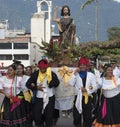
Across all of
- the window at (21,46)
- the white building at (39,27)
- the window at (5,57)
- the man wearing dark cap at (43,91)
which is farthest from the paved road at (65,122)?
the white building at (39,27)

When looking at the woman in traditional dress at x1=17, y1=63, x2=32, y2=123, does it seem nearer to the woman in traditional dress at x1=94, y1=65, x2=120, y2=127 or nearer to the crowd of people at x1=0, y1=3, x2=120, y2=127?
the crowd of people at x1=0, y1=3, x2=120, y2=127

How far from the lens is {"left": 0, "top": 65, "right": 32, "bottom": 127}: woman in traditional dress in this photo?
36.3 feet

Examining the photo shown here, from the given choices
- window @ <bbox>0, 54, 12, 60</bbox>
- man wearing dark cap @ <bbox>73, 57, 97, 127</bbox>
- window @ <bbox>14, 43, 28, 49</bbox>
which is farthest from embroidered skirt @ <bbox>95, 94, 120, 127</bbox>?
window @ <bbox>0, 54, 12, 60</bbox>

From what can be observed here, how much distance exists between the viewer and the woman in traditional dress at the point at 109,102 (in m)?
11.0

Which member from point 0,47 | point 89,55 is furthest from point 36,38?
point 89,55

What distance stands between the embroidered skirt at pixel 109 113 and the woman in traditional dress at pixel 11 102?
167 centimetres

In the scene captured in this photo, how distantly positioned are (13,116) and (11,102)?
31 centimetres

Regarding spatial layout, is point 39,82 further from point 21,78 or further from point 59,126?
point 59,126

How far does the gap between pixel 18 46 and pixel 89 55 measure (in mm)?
85025

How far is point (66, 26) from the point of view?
1394 centimetres

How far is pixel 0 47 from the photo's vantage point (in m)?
99.4

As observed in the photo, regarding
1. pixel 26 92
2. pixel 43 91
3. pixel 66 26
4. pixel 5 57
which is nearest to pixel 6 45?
pixel 5 57

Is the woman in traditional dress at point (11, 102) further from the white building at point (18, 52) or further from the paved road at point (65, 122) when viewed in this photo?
the white building at point (18, 52)

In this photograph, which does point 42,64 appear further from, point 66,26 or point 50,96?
point 66,26
